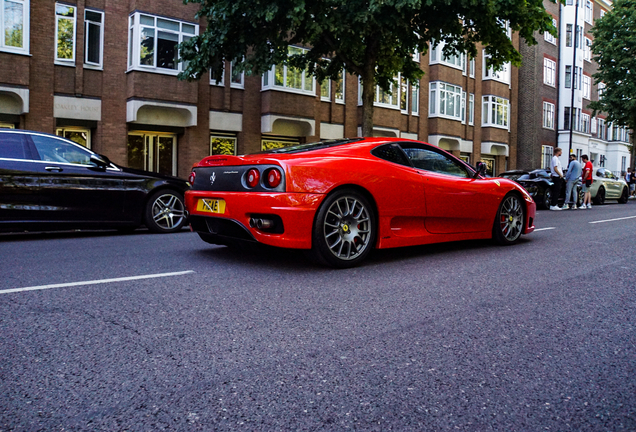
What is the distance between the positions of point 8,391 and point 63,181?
6644 mm

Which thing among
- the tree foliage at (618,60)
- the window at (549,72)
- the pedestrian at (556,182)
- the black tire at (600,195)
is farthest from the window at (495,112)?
the pedestrian at (556,182)

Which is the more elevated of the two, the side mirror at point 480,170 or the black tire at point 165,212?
the side mirror at point 480,170

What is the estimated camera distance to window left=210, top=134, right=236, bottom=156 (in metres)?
21.2

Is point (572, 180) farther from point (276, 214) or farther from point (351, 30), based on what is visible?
point (276, 214)

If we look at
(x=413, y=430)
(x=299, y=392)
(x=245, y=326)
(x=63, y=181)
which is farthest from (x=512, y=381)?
(x=63, y=181)

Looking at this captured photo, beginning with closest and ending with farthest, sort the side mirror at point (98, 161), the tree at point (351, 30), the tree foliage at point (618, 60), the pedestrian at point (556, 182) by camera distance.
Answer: the side mirror at point (98, 161) → the tree at point (351, 30) → the pedestrian at point (556, 182) → the tree foliage at point (618, 60)

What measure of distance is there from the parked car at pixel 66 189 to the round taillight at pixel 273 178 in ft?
14.5

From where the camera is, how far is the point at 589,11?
4547 centimetres

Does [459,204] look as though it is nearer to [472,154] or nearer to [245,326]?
[245,326]

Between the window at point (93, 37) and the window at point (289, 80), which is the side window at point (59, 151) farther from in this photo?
the window at point (289, 80)

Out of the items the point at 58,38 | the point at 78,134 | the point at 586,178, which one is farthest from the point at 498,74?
the point at 58,38

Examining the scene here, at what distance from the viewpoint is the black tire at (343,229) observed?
539 cm

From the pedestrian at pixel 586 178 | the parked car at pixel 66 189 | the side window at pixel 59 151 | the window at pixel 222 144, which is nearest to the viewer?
the parked car at pixel 66 189

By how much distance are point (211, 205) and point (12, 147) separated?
4.28 metres
